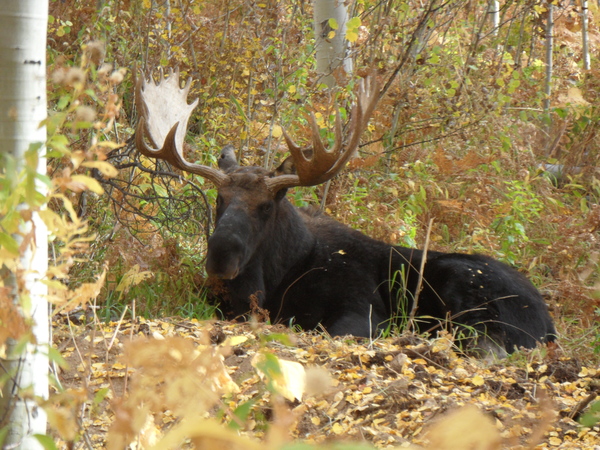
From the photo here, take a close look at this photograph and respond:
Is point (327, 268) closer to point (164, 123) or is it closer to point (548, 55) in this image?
point (164, 123)

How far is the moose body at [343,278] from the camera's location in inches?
239

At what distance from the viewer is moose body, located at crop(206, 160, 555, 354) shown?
6.06m

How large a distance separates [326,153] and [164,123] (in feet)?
5.59

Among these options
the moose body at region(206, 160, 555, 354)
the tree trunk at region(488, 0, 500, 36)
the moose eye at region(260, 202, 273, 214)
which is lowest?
the moose body at region(206, 160, 555, 354)

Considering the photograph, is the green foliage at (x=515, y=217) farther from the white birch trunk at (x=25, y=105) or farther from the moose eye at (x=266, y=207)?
the white birch trunk at (x=25, y=105)

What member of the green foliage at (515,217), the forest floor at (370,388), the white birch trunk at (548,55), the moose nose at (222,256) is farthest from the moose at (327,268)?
the white birch trunk at (548,55)

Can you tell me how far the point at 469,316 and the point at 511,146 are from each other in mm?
3476

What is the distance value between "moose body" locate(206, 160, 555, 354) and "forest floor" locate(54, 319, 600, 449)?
959 millimetres

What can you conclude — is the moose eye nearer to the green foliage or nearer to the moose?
the moose

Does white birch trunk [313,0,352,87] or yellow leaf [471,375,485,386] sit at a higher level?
white birch trunk [313,0,352,87]

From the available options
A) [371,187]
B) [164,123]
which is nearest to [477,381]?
[164,123]

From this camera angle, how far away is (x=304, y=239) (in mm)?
6715

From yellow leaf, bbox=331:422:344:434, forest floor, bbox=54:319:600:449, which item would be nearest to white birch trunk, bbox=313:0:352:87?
forest floor, bbox=54:319:600:449

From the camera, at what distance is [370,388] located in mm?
3828
